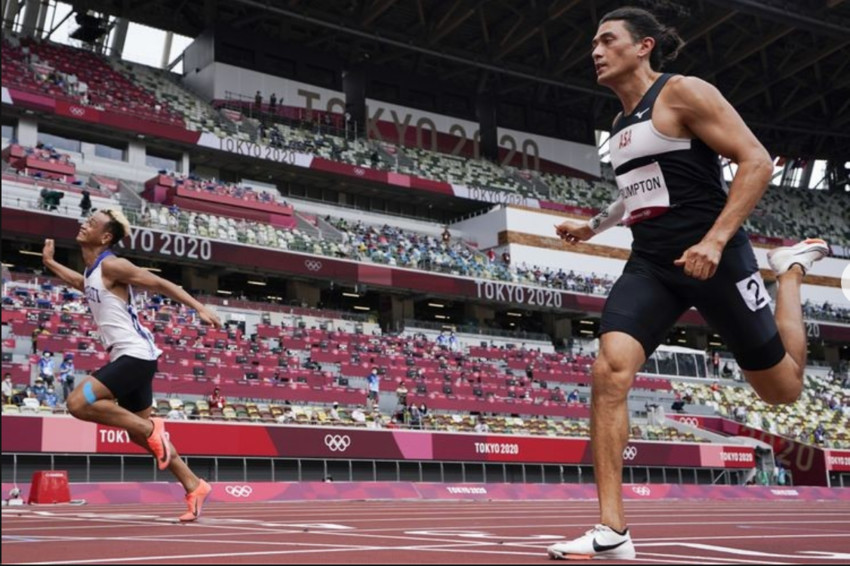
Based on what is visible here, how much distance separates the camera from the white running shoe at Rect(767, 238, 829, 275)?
5.65 meters

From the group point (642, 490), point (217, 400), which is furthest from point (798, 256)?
point (217, 400)

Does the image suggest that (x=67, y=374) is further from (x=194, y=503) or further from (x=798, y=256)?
(x=798, y=256)

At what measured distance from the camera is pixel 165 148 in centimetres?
4631

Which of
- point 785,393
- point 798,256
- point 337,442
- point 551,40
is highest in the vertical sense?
point 551,40

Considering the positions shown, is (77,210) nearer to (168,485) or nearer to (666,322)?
(168,485)

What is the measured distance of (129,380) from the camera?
7852mm

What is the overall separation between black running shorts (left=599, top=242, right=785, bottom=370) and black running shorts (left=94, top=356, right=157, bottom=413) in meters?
4.30

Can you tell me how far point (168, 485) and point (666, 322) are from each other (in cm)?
1484

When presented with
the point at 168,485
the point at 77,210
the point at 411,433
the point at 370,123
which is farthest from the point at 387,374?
the point at 370,123

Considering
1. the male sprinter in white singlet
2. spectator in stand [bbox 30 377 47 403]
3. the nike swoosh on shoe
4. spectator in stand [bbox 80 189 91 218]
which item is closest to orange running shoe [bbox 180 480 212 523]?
the male sprinter in white singlet

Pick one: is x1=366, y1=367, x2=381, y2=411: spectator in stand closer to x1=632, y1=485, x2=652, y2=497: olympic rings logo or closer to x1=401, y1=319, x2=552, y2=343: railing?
x1=632, y1=485, x2=652, y2=497: olympic rings logo

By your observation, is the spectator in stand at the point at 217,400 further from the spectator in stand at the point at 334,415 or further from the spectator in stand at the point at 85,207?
the spectator in stand at the point at 85,207

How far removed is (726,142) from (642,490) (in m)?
22.6

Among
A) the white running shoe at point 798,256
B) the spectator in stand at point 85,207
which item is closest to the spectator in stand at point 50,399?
the spectator in stand at point 85,207
